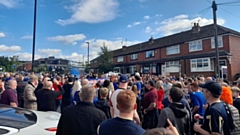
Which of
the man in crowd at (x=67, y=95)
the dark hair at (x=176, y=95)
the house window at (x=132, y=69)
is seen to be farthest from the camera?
the house window at (x=132, y=69)

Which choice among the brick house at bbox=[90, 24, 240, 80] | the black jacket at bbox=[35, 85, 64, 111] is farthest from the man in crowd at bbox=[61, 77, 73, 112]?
the brick house at bbox=[90, 24, 240, 80]

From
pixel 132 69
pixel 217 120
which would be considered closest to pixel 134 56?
pixel 132 69

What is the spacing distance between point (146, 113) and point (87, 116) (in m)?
2.96

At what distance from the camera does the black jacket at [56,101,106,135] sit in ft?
8.70

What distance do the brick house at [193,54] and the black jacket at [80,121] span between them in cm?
1945

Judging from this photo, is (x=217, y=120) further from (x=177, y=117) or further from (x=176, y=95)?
(x=176, y=95)

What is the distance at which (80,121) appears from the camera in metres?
2.66

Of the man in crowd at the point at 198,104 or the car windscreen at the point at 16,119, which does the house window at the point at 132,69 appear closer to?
the man in crowd at the point at 198,104

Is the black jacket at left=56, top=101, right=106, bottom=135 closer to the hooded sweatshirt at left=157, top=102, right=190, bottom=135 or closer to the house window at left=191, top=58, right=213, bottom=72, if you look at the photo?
the hooded sweatshirt at left=157, top=102, right=190, bottom=135

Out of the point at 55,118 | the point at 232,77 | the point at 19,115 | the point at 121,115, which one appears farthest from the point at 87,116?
the point at 232,77

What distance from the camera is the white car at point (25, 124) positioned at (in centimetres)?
278

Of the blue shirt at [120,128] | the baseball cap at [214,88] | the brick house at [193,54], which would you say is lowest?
the blue shirt at [120,128]

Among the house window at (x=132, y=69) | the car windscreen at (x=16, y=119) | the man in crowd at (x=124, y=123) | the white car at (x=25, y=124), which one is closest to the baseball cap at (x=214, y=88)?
the man in crowd at (x=124, y=123)

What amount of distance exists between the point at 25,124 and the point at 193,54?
89.4ft
